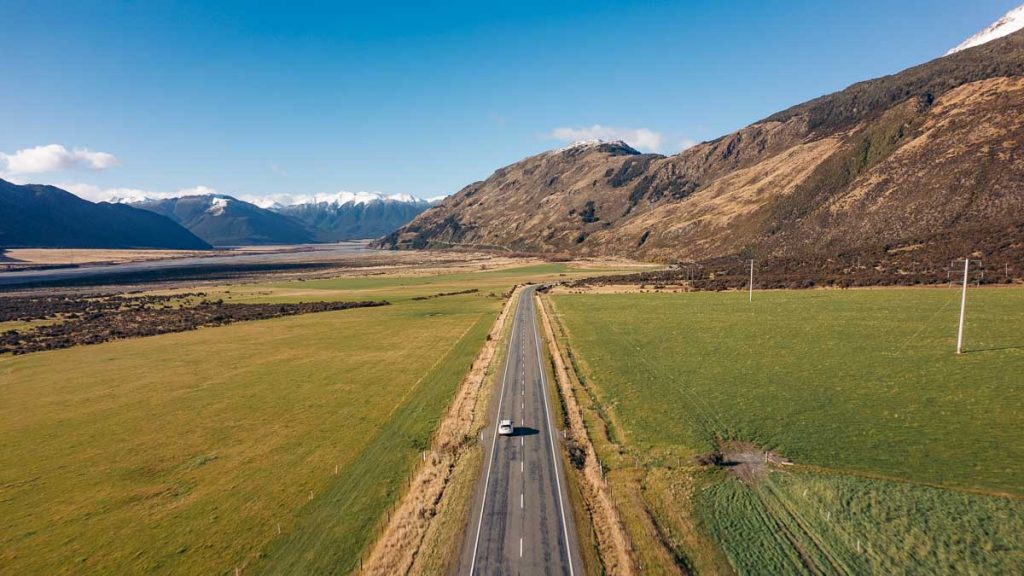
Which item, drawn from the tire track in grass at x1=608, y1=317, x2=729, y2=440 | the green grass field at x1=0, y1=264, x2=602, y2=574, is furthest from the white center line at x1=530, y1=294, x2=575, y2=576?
the tire track in grass at x1=608, y1=317, x2=729, y2=440

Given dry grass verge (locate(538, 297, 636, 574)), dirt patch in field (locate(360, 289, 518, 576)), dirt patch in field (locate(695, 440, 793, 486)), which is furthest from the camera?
dirt patch in field (locate(695, 440, 793, 486))

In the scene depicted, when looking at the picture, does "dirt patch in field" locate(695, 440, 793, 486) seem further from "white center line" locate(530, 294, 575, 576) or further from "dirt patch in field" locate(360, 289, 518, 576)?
A: "dirt patch in field" locate(360, 289, 518, 576)

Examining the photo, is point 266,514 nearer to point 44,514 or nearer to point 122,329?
point 44,514

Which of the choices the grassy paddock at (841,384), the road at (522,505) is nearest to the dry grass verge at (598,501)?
the road at (522,505)

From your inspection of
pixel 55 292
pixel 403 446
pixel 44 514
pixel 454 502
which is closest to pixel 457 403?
pixel 403 446

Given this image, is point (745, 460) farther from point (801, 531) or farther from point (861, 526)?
point (861, 526)

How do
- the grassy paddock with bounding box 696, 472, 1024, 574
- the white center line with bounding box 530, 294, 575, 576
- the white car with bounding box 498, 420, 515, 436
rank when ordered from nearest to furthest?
the grassy paddock with bounding box 696, 472, 1024, 574 < the white center line with bounding box 530, 294, 575, 576 < the white car with bounding box 498, 420, 515, 436

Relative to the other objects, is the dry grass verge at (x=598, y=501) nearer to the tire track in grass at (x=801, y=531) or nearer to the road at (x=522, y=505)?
the road at (x=522, y=505)

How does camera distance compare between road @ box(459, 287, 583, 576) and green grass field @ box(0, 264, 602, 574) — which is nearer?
road @ box(459, 287, 583, 576)
